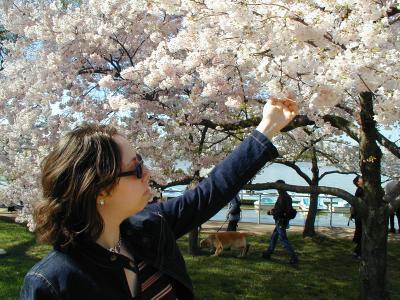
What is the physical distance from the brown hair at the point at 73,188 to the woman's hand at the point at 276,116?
0.57m

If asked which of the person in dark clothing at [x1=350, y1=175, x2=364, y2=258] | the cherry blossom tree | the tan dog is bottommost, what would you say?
the tan dog

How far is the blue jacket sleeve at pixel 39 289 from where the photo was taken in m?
1.22

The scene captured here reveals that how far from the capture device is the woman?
1.29 meters

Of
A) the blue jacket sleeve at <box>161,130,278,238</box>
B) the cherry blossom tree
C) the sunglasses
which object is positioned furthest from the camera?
the cherry blossom tree

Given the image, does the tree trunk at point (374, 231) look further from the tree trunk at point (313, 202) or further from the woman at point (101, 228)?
the tree trunk at point (313, 202)

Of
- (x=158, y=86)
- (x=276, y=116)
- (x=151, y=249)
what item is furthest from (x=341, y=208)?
(x=151, y=249)

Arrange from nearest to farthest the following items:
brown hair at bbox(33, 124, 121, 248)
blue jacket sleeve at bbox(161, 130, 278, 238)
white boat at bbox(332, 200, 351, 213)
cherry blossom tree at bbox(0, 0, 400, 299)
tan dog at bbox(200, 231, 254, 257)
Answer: brown hair at bbox(33, 124, 121, 248)
blue jacket sleeve at bbox(161, 130, 278, 238)
cherry blossom tree at bbox(0, 0, 400, 299)
tan dog at bbox(200, 231, 254, 257)
white boat at bbox(332, 200, 351, 213)

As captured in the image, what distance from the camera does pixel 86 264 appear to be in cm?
133

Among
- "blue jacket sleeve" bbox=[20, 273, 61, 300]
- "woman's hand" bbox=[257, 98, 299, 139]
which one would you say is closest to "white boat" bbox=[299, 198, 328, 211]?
"woman's hand" bbox=[257, 98, 299, 139]

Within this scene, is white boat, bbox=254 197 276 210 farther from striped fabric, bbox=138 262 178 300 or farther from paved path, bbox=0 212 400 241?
striped fabric, bbox=138 262 178 300

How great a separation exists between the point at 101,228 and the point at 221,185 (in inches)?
18.1

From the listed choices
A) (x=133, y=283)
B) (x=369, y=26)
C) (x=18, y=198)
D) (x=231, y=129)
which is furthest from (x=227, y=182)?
(x=18, y=198)

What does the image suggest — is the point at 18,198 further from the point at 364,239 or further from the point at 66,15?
the point at 364,239

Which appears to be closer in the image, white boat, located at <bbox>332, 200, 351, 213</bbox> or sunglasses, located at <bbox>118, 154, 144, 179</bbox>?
sunglasses, located at <bbox>118, 154, 144, 179</bbox>
